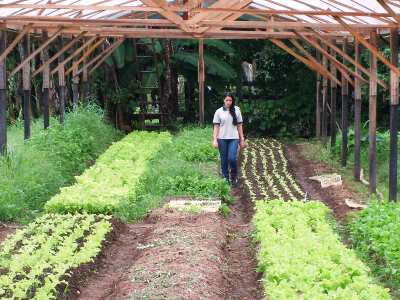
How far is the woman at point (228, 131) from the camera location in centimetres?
1548

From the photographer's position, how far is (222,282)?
8.77 meters

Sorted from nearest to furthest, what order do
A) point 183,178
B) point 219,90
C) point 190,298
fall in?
point 190,298
point 183,178
point 219,90

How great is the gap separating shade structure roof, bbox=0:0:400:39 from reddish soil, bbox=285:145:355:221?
2.83 metres

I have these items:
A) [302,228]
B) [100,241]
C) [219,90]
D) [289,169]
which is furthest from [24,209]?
[219,90]

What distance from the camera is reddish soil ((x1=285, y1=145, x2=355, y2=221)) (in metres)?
13.5

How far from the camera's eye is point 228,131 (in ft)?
50.9

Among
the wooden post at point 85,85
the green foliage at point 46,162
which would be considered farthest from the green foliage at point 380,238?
the wooden post at point 85,85

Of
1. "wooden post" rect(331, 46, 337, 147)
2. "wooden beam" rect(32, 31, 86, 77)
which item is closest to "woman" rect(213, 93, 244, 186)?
"wooden beam" rect(32, 31, 86, 77)

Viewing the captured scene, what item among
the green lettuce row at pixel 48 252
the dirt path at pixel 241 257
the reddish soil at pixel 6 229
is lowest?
the dirt path at pixel 241 257

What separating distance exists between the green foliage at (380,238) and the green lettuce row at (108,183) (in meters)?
3.59

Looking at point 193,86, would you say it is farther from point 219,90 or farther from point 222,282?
point 222,282

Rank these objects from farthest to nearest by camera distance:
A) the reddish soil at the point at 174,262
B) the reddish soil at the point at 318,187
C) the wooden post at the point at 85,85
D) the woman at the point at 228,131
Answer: the wooden post at the point at 85,85, the woman at the point at 228,131, the reddish soil at the point at 318,187, the reddish soil at the point at 174,262

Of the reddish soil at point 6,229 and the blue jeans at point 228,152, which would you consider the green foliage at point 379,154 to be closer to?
the blue jeans at point 228,152

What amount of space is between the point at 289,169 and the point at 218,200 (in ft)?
18.6
